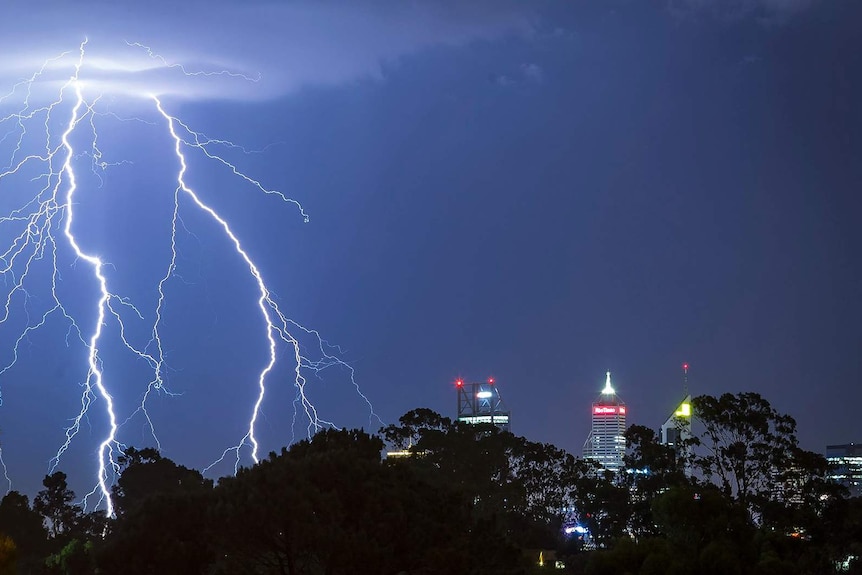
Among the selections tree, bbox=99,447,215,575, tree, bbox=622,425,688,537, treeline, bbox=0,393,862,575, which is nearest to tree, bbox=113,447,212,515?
treeline, bbox=0,393,862,575

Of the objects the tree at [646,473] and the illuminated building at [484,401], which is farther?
the illuminated building at [484,401]

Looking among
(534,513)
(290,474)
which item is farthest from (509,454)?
(290,474)

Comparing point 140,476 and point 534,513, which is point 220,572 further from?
point 534,513

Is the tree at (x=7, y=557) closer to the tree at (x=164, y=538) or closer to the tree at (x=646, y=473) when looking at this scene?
the tree at (x=164, y=538)

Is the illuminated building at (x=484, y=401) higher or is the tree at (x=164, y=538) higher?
the illuminated building at (x=484, y=401)

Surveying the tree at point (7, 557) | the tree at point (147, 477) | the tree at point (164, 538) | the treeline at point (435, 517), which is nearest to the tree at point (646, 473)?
the treeline at point (435, 517)

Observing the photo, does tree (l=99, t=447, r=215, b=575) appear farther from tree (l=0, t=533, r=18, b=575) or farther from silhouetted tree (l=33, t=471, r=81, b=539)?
silhouetted tree (l=33, t=471, r=81, b=539)

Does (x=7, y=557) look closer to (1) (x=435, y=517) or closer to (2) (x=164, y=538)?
(2) (x=164, y=538)

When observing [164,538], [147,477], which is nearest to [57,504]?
[147,477]
